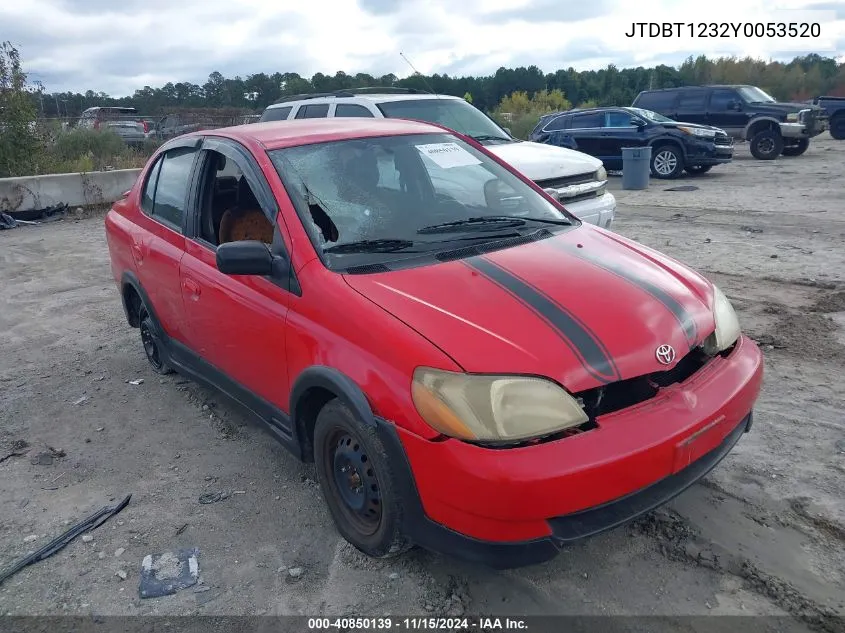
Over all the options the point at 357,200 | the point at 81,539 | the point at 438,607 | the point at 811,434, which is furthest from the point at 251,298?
the point at 811,434

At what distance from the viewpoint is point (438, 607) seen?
262cm

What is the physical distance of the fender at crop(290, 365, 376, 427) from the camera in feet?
8.36

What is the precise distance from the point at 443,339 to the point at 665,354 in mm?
839

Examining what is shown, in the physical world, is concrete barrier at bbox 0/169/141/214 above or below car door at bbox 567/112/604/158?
below

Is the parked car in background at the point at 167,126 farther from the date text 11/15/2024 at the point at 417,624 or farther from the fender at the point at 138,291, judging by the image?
the date text 11/15/2024 at the point at 417,624

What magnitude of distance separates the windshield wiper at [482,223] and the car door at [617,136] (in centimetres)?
1255

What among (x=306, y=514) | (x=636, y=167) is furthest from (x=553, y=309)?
(x=636, y=167)

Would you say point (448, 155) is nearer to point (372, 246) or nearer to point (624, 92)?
point (372, 246)

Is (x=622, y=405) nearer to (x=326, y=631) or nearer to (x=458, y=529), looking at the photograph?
(x=458, y=529)

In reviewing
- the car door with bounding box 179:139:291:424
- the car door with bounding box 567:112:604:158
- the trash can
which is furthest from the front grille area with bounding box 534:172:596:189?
the car door with bounding box 567:112:604:158

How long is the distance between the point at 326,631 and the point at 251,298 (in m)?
1.53

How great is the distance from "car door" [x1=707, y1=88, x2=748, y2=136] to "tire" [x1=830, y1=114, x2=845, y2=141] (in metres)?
7.41

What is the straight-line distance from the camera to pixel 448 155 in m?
3.97

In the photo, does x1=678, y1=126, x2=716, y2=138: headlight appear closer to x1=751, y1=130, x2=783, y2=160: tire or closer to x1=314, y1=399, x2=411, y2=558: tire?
x1=751, y1=130, x2=783, y2=160: tire
